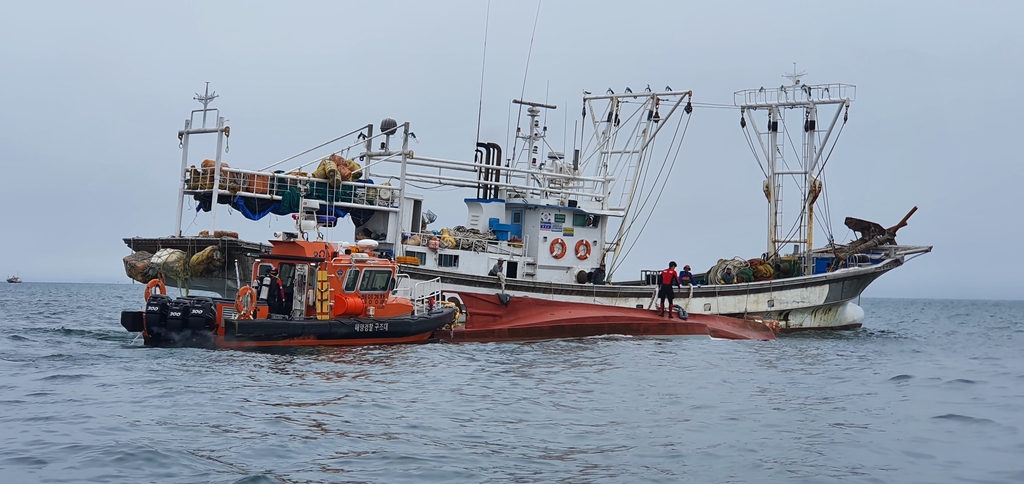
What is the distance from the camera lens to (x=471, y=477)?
10133 millimetres

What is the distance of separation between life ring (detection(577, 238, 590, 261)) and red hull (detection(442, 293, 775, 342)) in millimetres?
3290

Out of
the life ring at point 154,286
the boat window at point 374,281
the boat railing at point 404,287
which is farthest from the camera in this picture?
the boat railing at point 404,287

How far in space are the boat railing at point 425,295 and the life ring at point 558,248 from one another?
17.7 ft

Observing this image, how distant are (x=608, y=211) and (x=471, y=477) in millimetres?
21397

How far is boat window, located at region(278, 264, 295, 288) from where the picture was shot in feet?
69.3

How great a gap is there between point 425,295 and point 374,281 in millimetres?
3185

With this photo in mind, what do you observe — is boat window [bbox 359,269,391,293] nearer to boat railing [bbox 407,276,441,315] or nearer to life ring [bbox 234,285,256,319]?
boat railing [bbox 407,276,441,315]

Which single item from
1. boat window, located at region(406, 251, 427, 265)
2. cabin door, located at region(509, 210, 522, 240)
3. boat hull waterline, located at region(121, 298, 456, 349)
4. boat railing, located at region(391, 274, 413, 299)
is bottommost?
boat hull waterline, located at region(121, 298, 456, 349)

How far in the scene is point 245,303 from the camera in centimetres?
1969

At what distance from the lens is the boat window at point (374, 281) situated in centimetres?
2139

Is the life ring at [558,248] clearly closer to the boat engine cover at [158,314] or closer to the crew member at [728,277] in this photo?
the crew member at [728,277]

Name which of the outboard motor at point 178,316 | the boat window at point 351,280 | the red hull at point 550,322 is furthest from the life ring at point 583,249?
the outboard motor at point 178,316

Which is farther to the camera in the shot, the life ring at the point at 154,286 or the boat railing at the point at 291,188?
the boat railing at the point at 291,188

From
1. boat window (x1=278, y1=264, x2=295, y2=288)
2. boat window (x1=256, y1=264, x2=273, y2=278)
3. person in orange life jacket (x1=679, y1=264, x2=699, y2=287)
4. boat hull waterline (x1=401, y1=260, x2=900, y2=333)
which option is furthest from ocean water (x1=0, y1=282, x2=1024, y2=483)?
person in orange life jacket (x1=679, y1=264, x2=699, y2=287)
